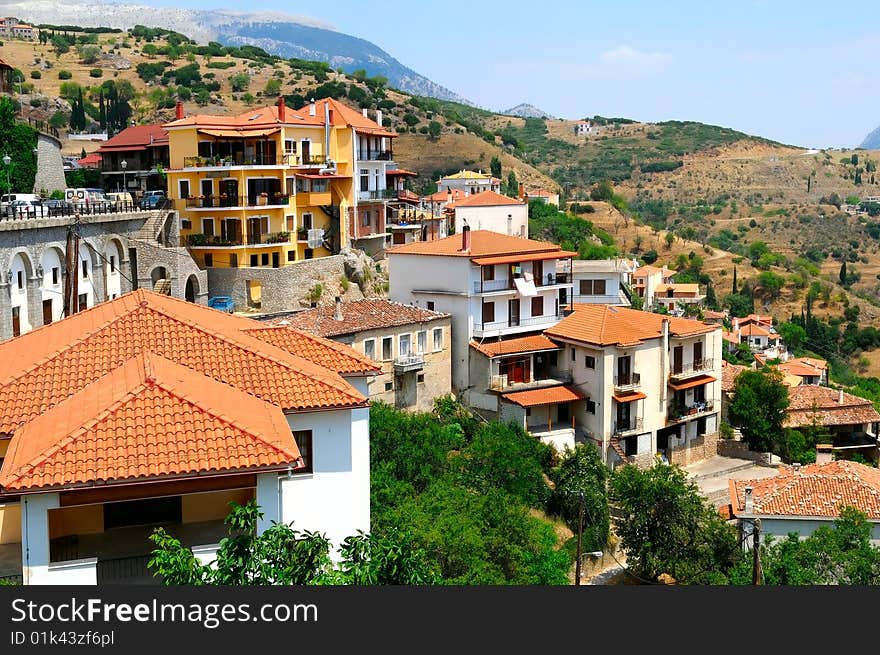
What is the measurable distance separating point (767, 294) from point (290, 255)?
249 feet

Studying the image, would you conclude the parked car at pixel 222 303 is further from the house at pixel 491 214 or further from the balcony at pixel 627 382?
the house at pixel 491 214

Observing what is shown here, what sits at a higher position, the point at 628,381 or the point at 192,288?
the point at 192,288

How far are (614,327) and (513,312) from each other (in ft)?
15.9

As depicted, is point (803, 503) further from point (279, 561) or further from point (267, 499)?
point (279, 561)

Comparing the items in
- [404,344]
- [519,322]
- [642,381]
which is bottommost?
[642,381]

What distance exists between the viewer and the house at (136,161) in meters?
57.0

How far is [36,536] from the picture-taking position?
40.7 feet

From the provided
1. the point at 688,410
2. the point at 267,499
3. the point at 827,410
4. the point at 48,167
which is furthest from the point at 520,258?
the point at 267,499

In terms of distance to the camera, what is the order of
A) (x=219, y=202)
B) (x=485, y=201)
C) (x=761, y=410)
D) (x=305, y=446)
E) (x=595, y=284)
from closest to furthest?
1. (x=305, y=446)
2. (x=761, y=410)
3. (x=219, y=202)
4. (x=595, y=284)
5. (x=485, y=201)

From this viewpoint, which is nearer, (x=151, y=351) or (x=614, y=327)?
(x=151, y=351)

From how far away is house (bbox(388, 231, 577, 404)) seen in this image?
44781 mm

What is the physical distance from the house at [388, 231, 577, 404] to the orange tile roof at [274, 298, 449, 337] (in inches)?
63.2

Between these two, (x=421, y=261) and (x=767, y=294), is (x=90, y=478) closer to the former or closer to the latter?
(x=421, y=261)

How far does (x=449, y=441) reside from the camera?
38.7m
